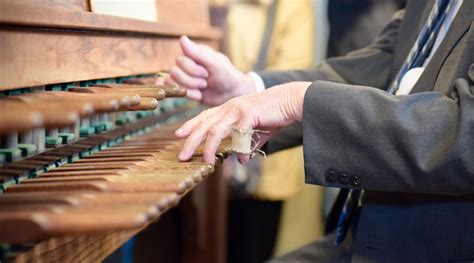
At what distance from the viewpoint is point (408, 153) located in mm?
986

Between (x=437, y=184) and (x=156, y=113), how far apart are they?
2.72ft

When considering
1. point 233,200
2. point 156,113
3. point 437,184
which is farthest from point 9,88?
point 233,200

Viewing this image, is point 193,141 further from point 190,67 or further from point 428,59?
point 428,59

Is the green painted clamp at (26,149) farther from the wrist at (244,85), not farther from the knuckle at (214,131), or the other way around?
the wrist at (244,85)

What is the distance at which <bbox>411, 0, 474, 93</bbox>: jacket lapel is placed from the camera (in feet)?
3.68

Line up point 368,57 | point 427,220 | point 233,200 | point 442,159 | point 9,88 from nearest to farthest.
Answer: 1. point 9,88
2. point 442,159
3. point 427,220
4. point 368,57
5. point 233,200

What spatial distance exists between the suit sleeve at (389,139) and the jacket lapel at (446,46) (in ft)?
0.35

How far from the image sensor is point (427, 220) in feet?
3.64

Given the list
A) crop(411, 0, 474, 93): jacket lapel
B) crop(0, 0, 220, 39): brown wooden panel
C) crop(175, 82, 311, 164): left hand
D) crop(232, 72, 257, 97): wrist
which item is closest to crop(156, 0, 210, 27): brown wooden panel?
crop(0, 0, 220, 39): brown wooden panel

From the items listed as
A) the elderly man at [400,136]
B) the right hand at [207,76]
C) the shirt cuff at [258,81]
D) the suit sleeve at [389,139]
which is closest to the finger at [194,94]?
the right hand at [207,76]

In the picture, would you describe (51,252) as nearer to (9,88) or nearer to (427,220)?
(9,88)

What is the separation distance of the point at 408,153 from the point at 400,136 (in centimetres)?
3

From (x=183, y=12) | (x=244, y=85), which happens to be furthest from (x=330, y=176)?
(x=183, y=12)

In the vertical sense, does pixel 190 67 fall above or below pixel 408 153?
above
